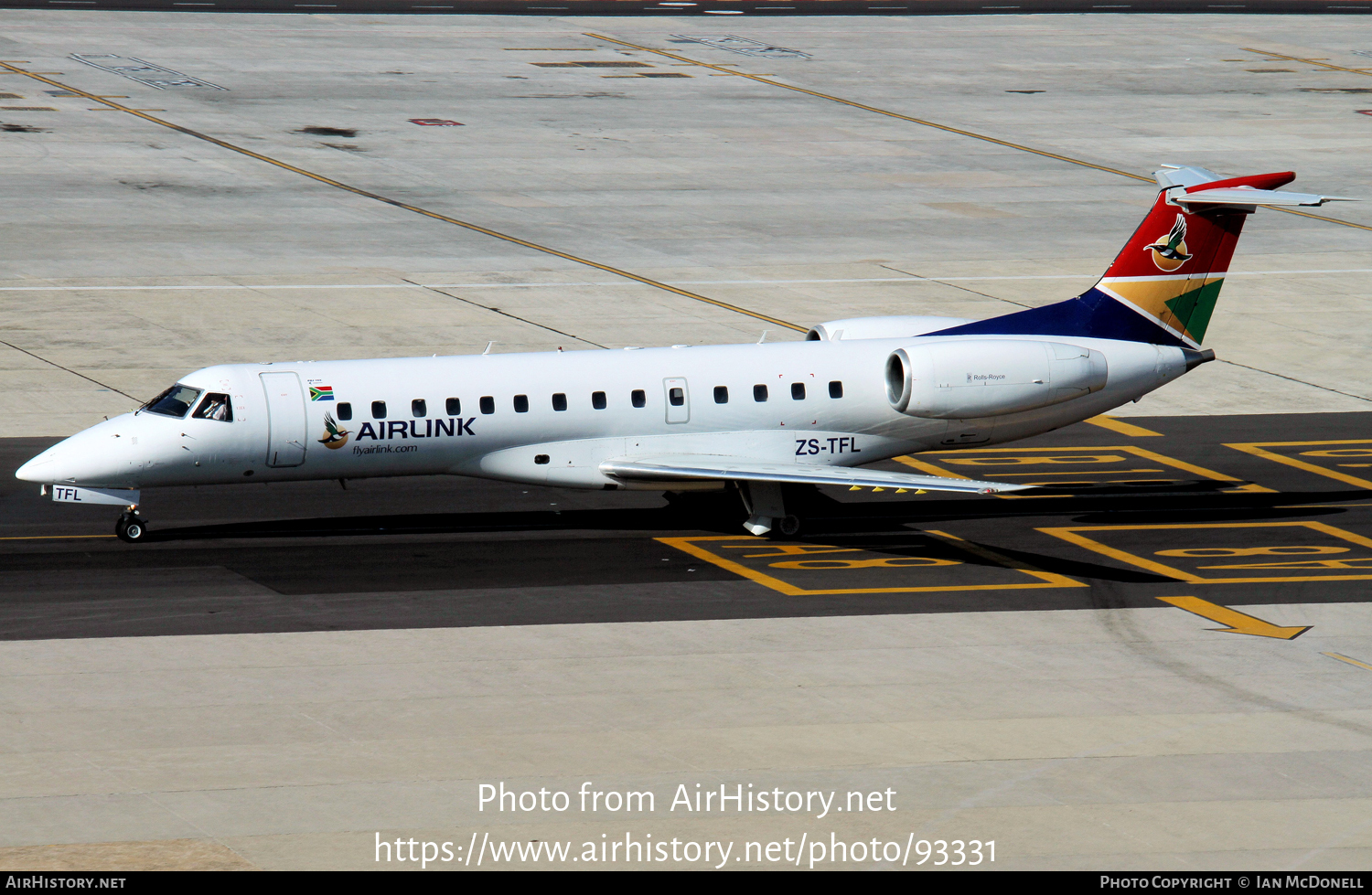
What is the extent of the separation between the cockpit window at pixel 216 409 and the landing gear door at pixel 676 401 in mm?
6981

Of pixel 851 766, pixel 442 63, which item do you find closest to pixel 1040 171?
pixel 442 63

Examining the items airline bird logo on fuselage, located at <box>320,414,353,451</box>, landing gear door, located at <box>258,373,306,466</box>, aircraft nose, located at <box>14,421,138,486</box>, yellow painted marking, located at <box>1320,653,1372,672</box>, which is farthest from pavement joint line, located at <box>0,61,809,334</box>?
yellow painted marking, located at <box>1320,653,1372,672</box>

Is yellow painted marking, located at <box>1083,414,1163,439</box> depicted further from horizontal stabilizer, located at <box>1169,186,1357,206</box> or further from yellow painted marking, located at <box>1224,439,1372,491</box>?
horizontal stabilizer, located at <box>1169,186,1357,206</box>

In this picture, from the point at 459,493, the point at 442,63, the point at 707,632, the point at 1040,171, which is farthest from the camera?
the point at 442,63

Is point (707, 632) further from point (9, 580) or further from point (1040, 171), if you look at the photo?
point (1040, 171)

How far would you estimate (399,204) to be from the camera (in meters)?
57.4

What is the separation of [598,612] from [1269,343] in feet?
78.8

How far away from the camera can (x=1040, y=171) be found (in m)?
63.8

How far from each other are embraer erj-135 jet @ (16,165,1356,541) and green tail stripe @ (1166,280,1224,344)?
51 millimetres

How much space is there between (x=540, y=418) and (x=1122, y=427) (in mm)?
14262

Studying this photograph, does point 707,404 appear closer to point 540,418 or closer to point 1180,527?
point 540,418

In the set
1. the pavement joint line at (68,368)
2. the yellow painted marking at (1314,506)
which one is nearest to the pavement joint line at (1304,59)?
the yellow painted marking at (1314,506)

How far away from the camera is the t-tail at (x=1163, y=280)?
32.9 m

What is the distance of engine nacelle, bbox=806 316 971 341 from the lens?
33.5 m
